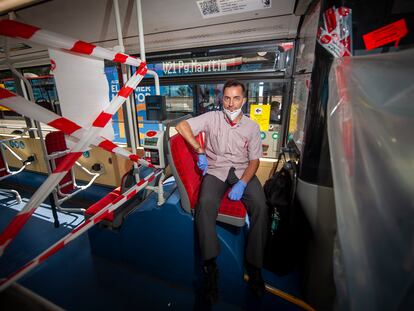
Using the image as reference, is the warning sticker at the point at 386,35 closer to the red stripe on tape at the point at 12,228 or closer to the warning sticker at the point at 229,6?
the warning sticker at the point at 229,6

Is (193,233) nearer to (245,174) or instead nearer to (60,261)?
(245,174)

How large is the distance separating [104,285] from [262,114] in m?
2.55

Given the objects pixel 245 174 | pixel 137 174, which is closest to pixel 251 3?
pixel 245 174

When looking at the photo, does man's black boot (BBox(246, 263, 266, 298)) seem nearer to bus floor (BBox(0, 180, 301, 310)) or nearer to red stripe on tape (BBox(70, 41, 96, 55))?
bus floor (BBox(0, 180, 301, 310))

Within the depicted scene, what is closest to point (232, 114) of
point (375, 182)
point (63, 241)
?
point (375, 182)

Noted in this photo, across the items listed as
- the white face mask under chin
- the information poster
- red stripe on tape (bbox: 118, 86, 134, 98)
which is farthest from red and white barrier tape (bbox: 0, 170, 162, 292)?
the information poster

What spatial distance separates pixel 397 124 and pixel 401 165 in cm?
16

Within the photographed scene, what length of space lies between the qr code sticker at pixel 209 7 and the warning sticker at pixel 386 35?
1221mm

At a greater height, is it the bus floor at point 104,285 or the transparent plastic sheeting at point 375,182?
the transparent plastic sheeting at point 375,182

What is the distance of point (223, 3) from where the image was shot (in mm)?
1595

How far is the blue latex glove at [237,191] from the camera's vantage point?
1544mm

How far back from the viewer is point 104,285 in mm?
1676

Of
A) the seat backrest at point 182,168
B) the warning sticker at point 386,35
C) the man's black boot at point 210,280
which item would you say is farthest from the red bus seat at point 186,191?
the warning sticker at point 386,35

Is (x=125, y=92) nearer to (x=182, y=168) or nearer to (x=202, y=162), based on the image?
(x=182, y=168)
